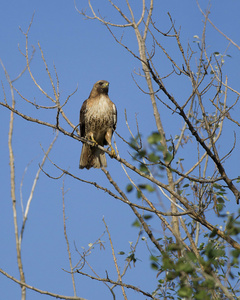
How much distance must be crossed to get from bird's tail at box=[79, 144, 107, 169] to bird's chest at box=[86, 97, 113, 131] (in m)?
0.33

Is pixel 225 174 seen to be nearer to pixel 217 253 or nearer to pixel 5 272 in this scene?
pixel 217 253

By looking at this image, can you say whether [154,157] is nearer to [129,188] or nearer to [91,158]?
[129,188]

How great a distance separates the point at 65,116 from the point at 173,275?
11.9 feet

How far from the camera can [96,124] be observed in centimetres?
743

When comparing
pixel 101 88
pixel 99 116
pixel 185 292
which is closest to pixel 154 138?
pixel 185 292

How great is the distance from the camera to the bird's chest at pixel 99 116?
7418 mm

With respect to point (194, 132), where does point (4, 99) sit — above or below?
above

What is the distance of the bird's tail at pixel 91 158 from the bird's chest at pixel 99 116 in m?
0.33

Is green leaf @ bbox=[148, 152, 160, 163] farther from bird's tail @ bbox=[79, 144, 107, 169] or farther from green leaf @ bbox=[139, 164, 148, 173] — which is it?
bird's tail @ bbox=[79, 144, 107, 169]

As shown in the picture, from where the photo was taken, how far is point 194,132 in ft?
13.3

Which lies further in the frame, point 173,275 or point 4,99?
point 4,99

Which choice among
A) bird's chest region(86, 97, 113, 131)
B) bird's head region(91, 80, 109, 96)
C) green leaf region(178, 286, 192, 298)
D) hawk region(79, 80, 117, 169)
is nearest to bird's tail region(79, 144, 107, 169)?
hawk region(79, 80, 117, 169)

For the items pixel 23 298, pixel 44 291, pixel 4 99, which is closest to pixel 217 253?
pixel 44 291

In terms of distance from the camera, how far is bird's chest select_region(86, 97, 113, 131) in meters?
7.42
